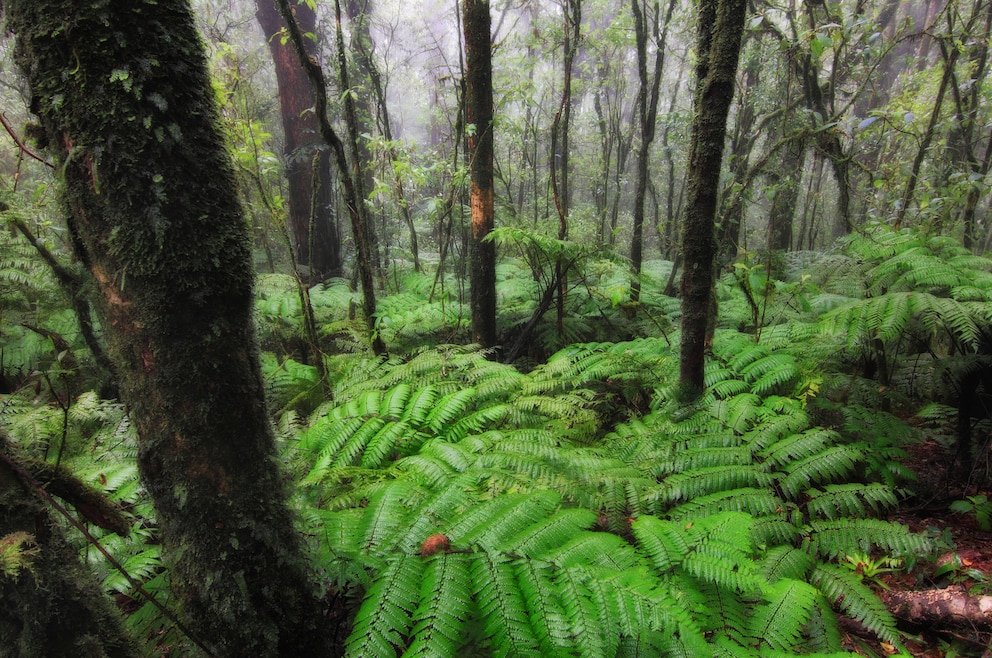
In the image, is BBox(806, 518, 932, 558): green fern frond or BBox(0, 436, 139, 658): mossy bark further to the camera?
BBox(806, 518, 932, 558): green fern frond

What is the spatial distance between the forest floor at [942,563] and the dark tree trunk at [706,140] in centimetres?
160

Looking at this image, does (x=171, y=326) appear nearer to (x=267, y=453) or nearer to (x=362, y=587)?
(x=267, y=453)

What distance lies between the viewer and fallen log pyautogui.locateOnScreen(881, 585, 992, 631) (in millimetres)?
2010

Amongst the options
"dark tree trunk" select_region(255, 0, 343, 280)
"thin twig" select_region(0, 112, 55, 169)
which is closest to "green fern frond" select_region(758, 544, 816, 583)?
"thin twig" select_region(0, 112, 55, 169)

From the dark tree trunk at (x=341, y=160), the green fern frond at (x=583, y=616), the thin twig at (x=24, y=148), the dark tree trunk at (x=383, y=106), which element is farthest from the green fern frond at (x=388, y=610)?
the dark tree trunk at (x=383, y=106)

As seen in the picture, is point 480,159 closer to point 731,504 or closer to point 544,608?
point 731,504

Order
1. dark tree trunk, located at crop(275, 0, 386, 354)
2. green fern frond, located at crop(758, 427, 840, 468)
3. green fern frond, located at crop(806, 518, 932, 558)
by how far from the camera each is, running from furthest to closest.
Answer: dark tree trunk, located at crop(275, 0, 386, 354), green fern frond, located at crop(758, 427, 840, 468), green fern frond, located at crop(806, 518, 932, 558)

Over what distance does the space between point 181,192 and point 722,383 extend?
3448 mm

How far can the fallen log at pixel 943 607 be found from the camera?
2010 mm

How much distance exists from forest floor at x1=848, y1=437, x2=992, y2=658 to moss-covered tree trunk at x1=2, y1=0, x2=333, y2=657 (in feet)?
8.20

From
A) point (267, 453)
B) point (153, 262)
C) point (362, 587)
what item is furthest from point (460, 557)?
point (153, 262)

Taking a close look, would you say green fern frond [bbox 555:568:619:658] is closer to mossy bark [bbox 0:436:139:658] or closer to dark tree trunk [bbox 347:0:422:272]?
mossy bark [bbox 0:436:139:658]

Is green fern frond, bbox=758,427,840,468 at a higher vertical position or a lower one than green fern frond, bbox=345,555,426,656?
lower

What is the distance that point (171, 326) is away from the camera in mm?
1081
